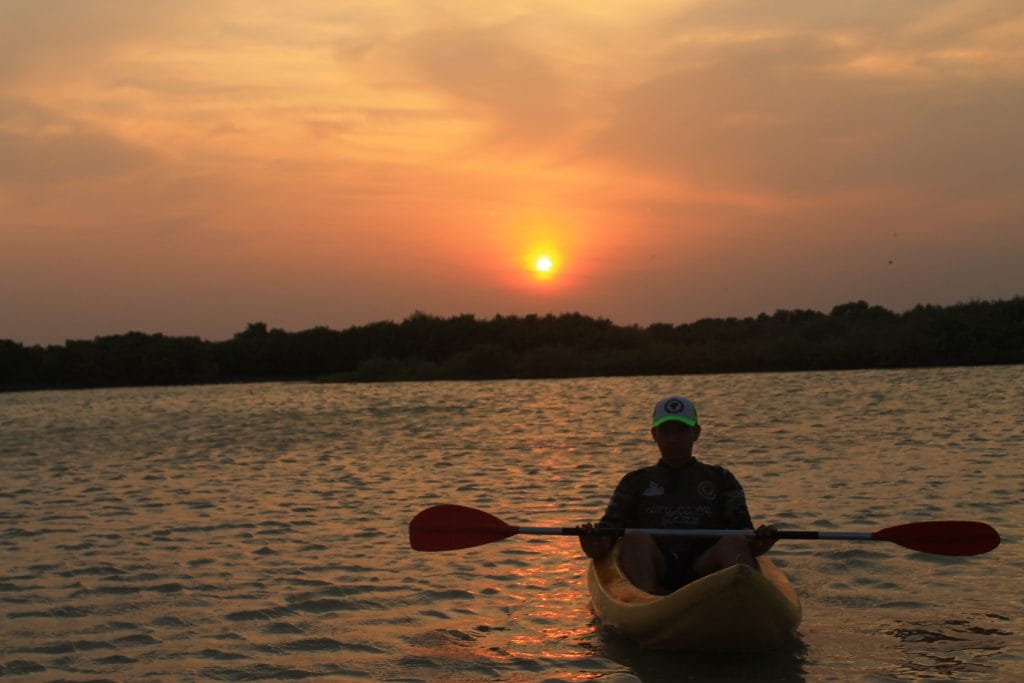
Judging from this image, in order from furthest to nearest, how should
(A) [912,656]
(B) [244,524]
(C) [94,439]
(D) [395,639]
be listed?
(C) [94,439]
(B) [244,524]
(D) [395,639]
(A) [912,656]

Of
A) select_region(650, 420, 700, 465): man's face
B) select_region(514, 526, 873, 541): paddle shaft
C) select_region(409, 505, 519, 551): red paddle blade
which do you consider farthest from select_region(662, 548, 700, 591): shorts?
select_region(409, 505, 519, 551): red paddle blade

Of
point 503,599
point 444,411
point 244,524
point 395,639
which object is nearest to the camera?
point 395,639

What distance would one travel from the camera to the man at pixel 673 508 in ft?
20.2

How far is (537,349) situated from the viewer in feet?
168

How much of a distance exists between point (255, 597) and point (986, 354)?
40259mm

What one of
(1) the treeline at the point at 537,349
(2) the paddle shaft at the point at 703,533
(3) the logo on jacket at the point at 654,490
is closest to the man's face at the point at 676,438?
(3) the logo on jacket at the point at 654,490

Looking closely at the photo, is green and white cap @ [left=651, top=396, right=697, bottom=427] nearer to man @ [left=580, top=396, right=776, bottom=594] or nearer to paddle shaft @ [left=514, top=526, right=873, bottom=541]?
man @ [left=580, top=396, right=776, bottom=594]

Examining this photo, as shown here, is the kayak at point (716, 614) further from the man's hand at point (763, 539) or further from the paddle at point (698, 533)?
the paddle at point (698, 533)

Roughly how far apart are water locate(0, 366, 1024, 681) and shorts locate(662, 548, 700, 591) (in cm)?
55

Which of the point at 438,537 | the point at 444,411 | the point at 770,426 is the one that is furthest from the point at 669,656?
the point at 444,411

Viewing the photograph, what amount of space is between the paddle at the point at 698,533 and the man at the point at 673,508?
0.37 ft

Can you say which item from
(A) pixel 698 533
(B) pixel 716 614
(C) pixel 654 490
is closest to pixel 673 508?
(C) pixel 654 490

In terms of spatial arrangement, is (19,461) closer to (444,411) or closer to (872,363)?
→ (444,411)

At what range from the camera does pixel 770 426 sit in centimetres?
1941
